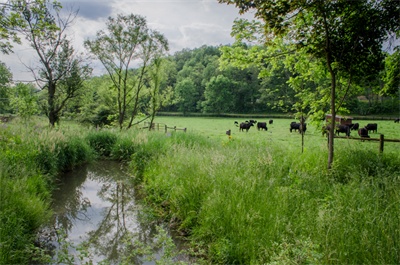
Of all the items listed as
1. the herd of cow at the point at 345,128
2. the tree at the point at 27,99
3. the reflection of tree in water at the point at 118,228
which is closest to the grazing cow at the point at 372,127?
the herd of cow at the point at 345,128

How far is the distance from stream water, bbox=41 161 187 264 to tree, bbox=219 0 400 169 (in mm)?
4497

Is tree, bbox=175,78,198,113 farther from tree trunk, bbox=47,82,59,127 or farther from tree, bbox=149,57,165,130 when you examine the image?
tree trunk, bbox=47,82,59,127

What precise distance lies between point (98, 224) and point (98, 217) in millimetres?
337

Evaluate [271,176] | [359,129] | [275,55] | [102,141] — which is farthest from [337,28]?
[359,129]

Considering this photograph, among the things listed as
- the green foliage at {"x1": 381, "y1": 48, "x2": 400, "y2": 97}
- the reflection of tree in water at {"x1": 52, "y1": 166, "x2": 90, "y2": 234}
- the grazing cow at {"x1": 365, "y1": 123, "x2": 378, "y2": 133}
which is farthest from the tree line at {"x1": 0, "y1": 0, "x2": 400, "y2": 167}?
the grazing cow at {"x1": 365, "y1": 123, "x2": 378, "y2": 133}

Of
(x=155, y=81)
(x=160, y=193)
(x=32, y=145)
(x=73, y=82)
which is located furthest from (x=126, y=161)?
(x=155, y=81)

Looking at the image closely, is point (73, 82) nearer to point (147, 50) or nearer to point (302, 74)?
point (147, 50)

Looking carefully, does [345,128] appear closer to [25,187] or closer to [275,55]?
[275,55]

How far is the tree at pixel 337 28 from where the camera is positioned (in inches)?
187

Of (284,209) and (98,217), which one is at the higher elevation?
(284,209)

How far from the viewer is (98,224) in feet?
15.3

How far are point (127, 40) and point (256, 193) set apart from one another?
1359 centimetres

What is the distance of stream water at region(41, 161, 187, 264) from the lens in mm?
3479

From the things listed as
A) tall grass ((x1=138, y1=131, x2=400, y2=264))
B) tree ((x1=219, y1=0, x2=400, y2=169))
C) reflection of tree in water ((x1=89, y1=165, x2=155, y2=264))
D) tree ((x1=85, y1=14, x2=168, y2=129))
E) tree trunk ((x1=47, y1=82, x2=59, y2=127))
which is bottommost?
reflection of tree in water ((x1=89, y1=165, x2=155, y2=264))
